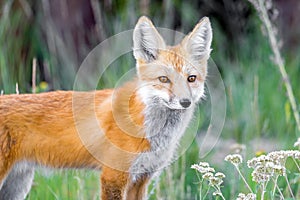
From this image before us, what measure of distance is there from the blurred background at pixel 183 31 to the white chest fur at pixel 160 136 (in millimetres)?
1660

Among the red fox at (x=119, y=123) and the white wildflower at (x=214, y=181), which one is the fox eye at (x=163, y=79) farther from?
the white wildflower at (x=214, y=181)

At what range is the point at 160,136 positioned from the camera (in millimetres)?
4410

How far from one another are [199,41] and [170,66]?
32cm

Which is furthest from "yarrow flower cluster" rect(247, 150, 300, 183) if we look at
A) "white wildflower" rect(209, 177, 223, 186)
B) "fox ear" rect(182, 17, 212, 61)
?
"fox ear" rect(182, 17, 212, 61)

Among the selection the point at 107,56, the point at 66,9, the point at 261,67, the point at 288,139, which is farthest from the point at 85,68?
the point at 288,139

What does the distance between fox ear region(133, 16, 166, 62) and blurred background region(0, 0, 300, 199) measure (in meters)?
1.97

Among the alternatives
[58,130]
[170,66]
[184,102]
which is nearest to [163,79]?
[170,66]

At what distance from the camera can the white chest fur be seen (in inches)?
171

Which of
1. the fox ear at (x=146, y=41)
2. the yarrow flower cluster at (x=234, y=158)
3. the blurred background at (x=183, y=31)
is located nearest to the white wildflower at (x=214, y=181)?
the yarrow flower cluster at (x=234, y=158)

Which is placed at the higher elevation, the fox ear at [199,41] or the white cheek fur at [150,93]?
the fox ear at [199,41]

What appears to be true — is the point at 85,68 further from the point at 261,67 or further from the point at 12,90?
the point at 261,67

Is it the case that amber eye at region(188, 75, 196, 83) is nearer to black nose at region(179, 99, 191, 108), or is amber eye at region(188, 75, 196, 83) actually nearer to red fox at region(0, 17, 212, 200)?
red fox at region(0, 17, 212, 200)

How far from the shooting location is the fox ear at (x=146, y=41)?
426cm

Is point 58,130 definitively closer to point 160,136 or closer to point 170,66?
point 160,136
